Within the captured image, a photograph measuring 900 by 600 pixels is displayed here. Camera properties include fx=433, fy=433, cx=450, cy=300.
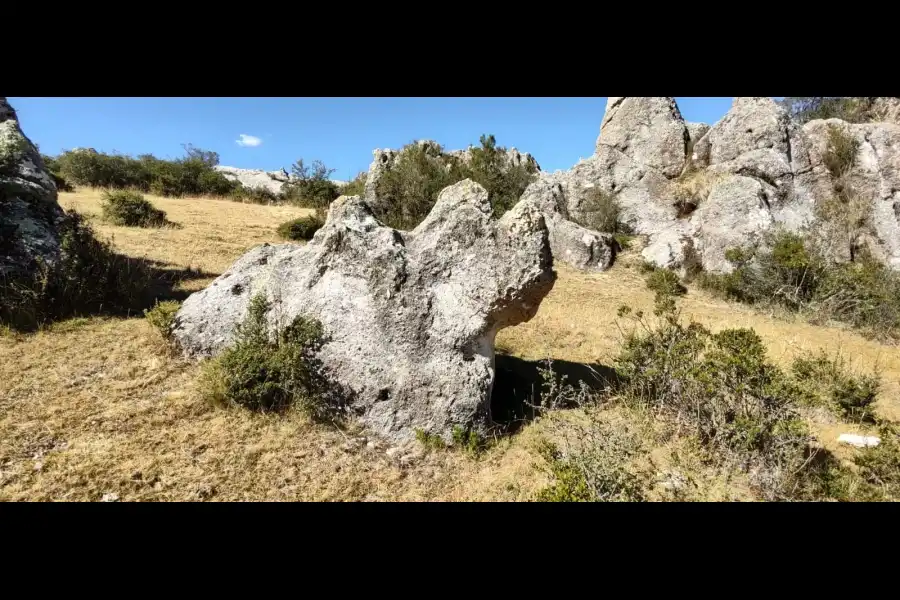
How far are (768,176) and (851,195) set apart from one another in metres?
2.84

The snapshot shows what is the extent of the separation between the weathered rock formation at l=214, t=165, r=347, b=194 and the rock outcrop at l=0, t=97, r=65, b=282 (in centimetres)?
2505

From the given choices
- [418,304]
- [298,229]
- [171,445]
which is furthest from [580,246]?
[171,445]

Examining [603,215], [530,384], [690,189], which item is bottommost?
[530,384]

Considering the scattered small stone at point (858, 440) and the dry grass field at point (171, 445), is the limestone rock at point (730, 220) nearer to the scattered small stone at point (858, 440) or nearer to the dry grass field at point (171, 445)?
the dry grass field at point (171, 445)

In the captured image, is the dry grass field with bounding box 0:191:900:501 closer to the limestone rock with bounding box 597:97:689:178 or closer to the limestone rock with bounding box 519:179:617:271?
the limestone rock with bounding box 519:179:617:271

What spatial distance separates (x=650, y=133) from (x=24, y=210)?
21.7m

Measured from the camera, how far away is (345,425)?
4.75 meters

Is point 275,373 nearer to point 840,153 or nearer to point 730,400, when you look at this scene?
point 730,400

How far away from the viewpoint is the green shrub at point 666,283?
43.0 feet

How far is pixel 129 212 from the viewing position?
1303cm

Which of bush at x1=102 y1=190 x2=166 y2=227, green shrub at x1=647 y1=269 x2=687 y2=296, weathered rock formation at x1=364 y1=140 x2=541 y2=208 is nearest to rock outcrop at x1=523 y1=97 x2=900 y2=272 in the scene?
green shrub at x1=647 y1=269 x2=687 y2=296

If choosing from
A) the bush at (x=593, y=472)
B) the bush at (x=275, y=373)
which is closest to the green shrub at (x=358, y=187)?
the bush at (x=275, y=373)
